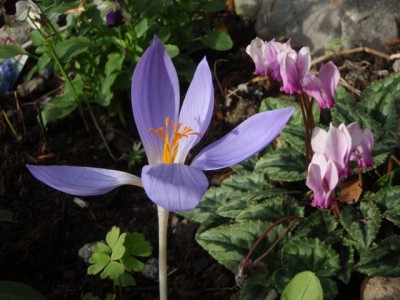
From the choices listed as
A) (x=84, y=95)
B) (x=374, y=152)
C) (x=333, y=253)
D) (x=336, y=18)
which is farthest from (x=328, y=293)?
Result: (x=336, y=18)

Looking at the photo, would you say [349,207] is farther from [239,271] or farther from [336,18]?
[336,18]

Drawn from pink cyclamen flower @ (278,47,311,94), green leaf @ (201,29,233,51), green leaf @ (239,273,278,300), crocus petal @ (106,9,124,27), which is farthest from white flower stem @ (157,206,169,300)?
Answer: green leaf @ (201,29,233,51)

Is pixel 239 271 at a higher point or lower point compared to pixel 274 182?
higher

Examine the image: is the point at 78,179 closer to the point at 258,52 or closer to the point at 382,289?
the point at 258,52

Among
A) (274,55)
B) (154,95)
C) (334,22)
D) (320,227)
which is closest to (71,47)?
(154,95)

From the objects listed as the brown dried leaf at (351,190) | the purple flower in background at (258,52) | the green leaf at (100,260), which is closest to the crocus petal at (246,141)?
the purple flower in background at (258,52)

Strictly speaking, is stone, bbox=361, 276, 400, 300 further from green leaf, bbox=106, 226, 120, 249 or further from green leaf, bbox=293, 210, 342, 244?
green leaf, bbox=106, 226, 120, 249

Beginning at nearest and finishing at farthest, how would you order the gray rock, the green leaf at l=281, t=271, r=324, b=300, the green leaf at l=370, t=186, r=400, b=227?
the green leaf at l=281, t=271, r=324, b=300, the green leaf at l=370, t=186, r=400, b=227, the gray rock
